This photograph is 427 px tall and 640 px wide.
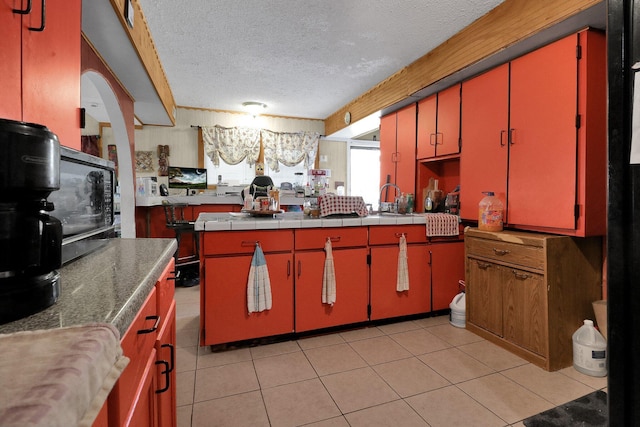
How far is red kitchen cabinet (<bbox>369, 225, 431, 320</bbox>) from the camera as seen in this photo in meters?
2.77

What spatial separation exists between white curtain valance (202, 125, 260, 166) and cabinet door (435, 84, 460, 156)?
372 centimetres

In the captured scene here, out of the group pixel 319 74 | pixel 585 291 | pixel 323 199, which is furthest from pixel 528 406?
pixel 319 74

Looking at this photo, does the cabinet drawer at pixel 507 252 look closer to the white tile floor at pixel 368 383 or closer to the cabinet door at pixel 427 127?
the white tile floor at pixel 368 383

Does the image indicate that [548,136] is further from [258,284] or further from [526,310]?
[258,284]

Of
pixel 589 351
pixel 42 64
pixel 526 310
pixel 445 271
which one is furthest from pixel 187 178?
pixel 589 351

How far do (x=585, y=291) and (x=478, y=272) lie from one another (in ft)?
2.22

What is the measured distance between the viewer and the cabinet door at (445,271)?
3004 mm

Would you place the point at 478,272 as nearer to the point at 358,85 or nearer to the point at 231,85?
the point at 358,85

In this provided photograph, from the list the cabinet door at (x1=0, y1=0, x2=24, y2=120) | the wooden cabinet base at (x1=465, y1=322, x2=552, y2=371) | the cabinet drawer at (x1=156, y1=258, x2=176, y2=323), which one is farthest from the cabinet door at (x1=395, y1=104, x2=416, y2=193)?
the cabinet door at (x1=0, y1=0, x2=24, y2=120)

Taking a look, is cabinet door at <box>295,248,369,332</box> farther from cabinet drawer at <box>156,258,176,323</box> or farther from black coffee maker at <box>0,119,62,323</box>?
black coffee maker at <box>0,119,62,323</box>

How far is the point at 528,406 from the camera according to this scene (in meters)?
1.76

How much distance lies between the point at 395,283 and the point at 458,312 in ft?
1.93

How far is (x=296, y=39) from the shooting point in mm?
3176

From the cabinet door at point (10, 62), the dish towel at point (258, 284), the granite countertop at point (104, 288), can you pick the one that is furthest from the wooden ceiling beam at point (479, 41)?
the cabinet door at point (10, 62)
